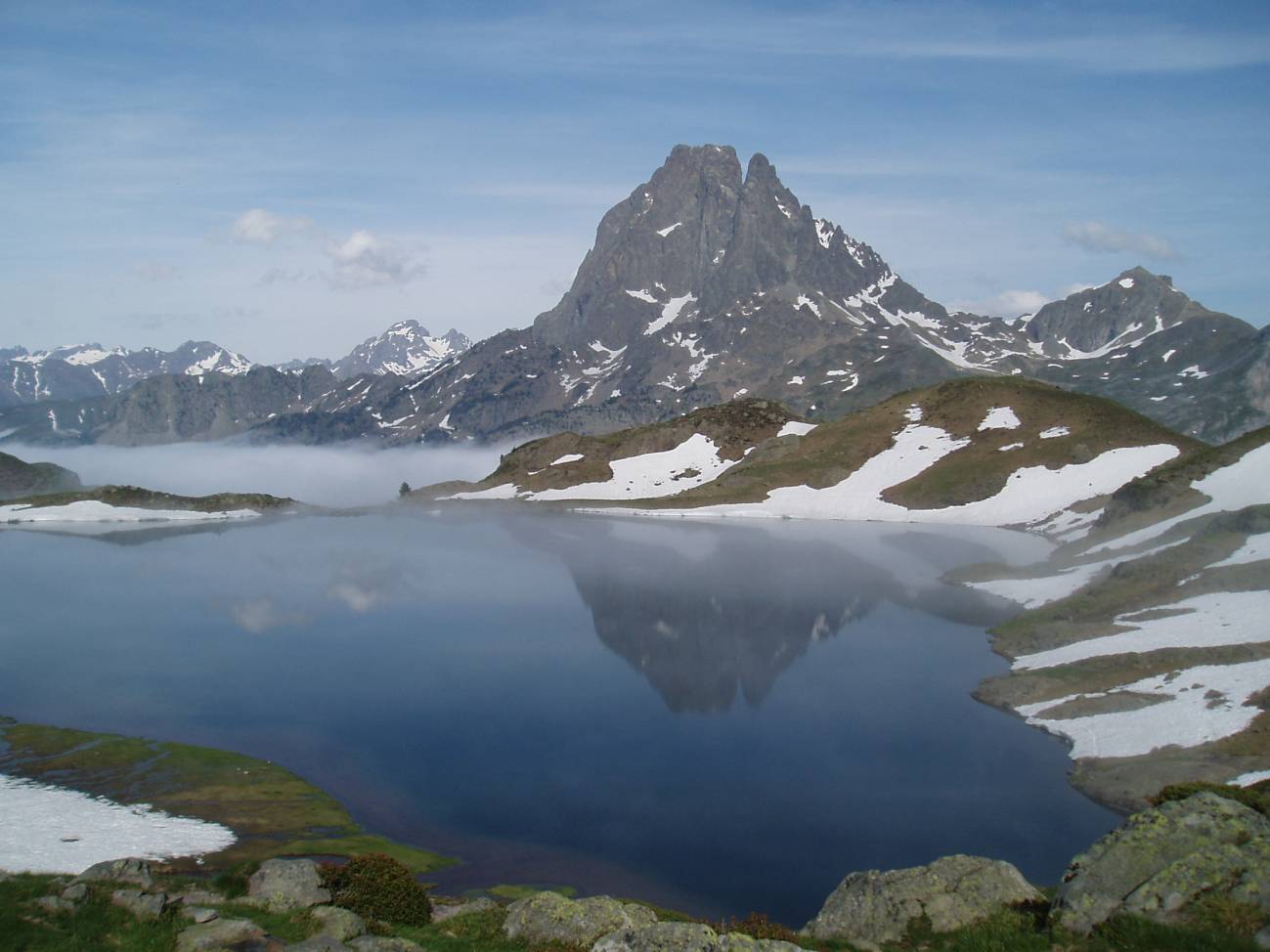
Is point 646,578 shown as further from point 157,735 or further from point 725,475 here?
point 725,475

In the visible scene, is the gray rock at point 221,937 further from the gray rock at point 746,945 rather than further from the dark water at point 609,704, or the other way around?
the dark water at point 609,704

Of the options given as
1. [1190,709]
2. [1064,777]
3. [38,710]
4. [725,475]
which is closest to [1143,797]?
[1064,777]

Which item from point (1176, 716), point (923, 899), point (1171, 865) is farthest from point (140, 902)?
point (1176, 716)

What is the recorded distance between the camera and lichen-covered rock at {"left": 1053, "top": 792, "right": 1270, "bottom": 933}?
17.4 m

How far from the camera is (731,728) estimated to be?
2089 inches

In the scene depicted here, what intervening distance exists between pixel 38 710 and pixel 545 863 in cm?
3829

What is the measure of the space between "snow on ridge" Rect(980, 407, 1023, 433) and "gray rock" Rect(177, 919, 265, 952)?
6616 inches

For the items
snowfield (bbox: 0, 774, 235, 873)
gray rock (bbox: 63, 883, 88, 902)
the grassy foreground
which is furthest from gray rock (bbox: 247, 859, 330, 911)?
snowfield (bbox: 0, 774, 235, 873)

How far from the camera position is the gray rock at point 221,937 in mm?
19547

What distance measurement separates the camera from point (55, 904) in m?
20.9

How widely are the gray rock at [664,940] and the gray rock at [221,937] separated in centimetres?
750

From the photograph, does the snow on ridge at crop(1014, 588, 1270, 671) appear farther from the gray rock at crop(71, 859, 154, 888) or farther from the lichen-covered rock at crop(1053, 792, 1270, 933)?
the gray rock at crop(71, 859, 154, 888)

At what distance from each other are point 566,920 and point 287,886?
27.4 feet

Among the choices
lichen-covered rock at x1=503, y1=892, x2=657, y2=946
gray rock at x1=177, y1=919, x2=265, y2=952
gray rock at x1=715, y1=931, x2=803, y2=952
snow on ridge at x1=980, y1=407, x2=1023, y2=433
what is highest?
snow on ridge at x1=980, y1=407, x2=1023, y2=433
